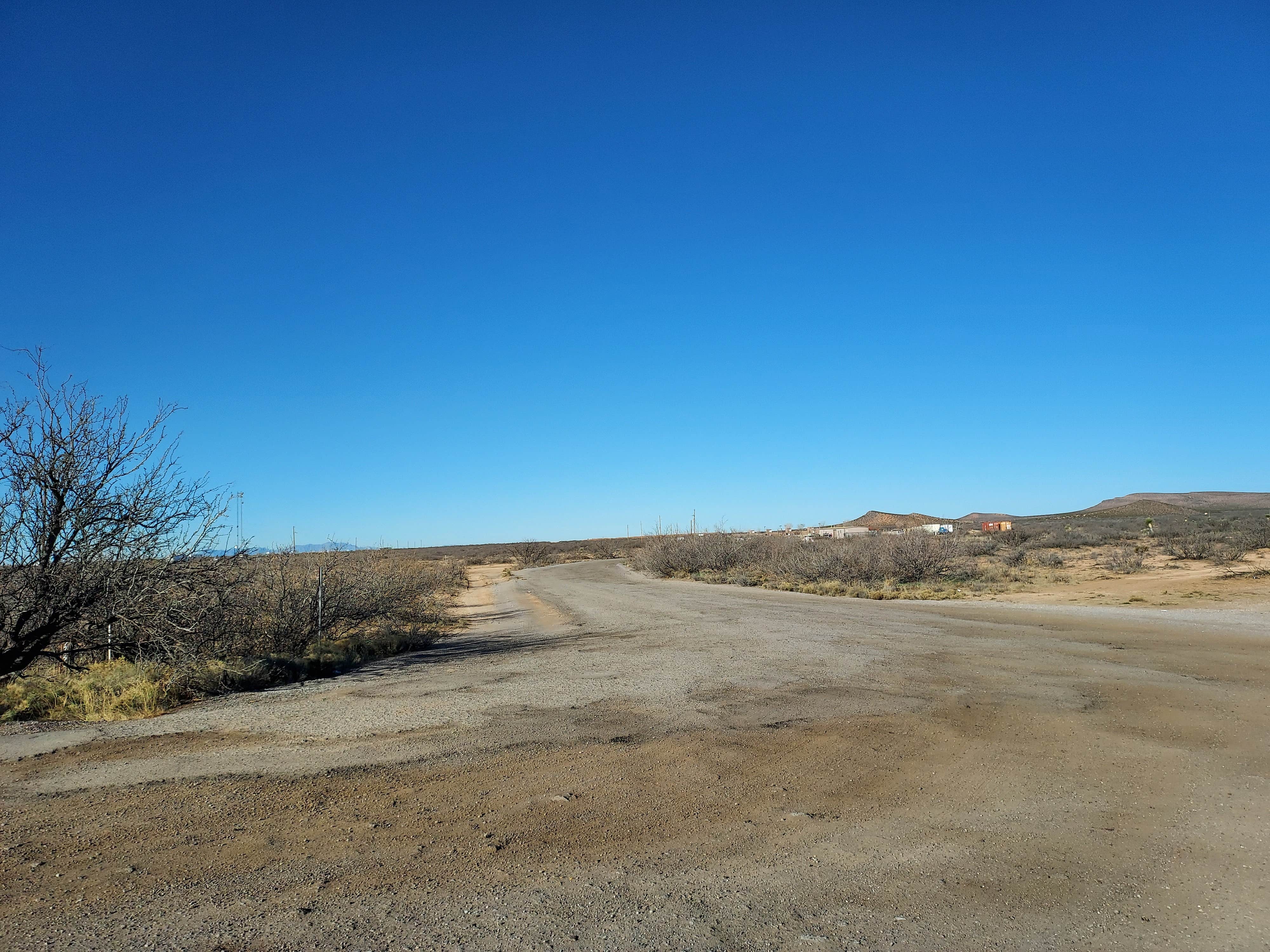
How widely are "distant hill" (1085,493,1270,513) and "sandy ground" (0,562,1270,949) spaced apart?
12368cm

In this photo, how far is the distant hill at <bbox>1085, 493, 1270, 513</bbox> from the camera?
124m

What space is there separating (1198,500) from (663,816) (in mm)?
163348

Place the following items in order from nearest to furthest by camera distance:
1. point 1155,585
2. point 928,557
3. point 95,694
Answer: point 95,694 → point 1155,585 → point 928,557

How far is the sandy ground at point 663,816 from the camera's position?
4.31 metres

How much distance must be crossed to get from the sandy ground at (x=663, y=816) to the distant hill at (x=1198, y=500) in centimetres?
12368

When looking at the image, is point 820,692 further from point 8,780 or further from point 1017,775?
point 8,780

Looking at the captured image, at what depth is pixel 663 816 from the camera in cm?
593

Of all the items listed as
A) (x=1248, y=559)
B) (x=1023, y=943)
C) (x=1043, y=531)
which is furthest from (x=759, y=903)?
(x=1043, y=531)

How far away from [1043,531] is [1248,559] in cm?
2834

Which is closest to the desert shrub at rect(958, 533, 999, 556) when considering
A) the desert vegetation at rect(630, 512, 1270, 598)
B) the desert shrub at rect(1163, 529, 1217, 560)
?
the desert vegetation at rect(630, 512, 1270, 598)

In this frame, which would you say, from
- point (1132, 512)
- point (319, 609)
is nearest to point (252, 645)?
point (319, 609)

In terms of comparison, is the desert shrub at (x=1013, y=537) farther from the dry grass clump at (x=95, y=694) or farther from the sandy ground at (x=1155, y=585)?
the dry grass clump at (x=95, y=694)

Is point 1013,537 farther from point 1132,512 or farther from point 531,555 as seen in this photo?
point 1132,512

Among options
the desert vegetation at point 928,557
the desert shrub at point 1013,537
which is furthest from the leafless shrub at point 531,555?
the desert shrub at point 1013,537
